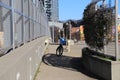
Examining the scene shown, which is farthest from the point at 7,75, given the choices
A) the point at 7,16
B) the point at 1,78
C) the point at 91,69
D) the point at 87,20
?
the point at 87,20

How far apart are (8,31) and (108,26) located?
9.60 meters

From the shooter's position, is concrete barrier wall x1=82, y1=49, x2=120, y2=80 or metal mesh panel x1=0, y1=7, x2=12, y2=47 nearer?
metal mesh panel x1=0, y1=7, x2=12, y2=47

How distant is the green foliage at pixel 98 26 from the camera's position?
16750 mm

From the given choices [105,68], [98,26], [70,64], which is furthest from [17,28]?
[70,64]

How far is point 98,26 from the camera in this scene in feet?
55.9

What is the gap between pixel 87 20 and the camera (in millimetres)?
18469

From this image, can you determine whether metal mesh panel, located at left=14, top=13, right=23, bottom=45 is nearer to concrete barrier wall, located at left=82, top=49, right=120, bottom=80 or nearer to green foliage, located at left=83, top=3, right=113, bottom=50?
concrete barrier wall, located at left=82, top=49, right=120, bottom=80

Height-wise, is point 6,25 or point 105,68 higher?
point 6,25

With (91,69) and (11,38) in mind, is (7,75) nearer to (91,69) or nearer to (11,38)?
(11,38)

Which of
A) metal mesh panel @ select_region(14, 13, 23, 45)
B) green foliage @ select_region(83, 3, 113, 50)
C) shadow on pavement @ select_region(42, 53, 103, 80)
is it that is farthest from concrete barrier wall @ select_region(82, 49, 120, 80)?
metal mesh panel @ select_region(14, 13, 23, 45)

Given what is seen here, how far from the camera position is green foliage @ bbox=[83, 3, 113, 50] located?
1675 centimetres

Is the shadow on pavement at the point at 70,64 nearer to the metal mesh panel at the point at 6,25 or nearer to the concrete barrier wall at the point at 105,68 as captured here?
the concrete barrier wall at the point at 105,68

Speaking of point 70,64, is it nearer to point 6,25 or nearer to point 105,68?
point 105,68

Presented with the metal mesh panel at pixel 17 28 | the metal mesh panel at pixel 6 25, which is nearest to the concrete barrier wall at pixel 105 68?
the metal mesh panel at pixel 17 28
